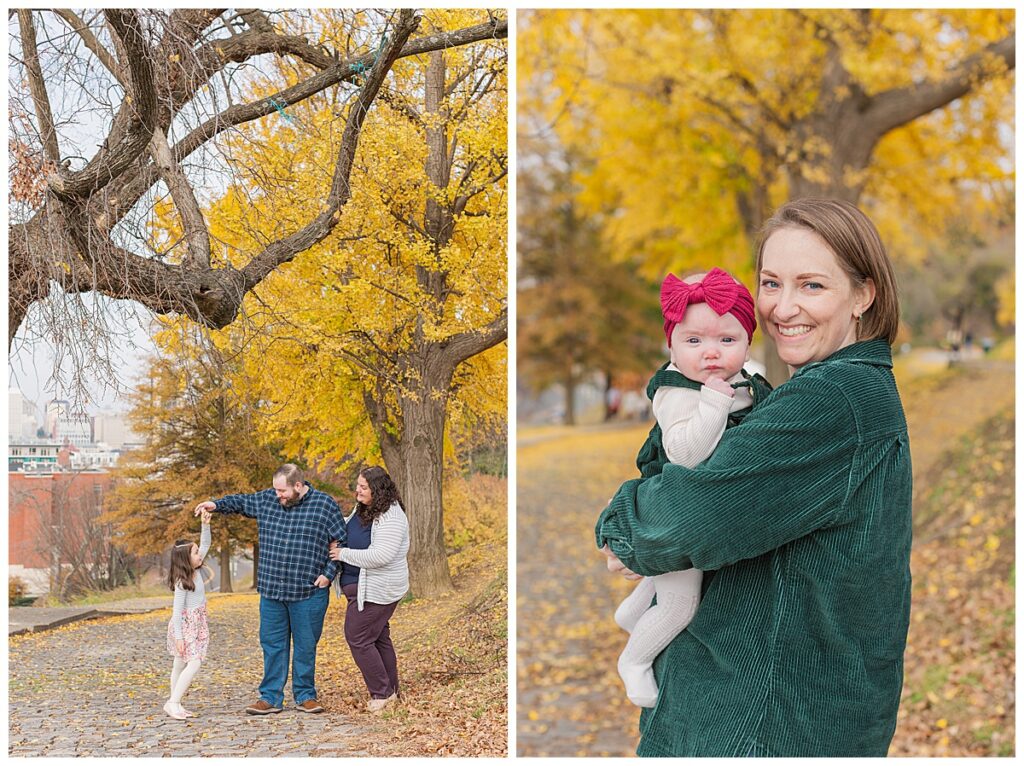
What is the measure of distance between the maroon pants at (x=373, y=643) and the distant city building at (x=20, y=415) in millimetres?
1254

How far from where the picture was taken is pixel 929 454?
30.2ft

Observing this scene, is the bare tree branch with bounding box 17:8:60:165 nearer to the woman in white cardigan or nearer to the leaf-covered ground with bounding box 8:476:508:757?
the woman in white cardigan

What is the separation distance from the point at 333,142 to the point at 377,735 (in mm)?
2128

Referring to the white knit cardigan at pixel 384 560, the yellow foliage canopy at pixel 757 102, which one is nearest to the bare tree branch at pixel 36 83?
the white knit cardigan at pixel 384 560

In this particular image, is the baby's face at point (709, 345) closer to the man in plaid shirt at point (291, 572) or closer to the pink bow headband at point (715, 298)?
the pink bow headband at point (715, 298)

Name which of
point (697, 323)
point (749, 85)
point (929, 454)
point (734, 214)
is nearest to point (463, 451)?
point (697, 323)

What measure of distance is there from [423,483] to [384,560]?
1.02ft

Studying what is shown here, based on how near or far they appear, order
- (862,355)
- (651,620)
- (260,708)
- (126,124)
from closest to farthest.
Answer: (862,355)
(651,620)
(126,124)
(260,708)

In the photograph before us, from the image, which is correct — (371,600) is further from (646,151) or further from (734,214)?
(734,214)

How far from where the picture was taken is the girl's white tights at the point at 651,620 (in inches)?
69.8

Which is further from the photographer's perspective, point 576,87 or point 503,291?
point 576,87

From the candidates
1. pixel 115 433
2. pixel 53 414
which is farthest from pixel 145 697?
pixel 53 414

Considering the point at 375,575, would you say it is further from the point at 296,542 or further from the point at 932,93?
the point at 932,93

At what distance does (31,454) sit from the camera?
11.0ft
